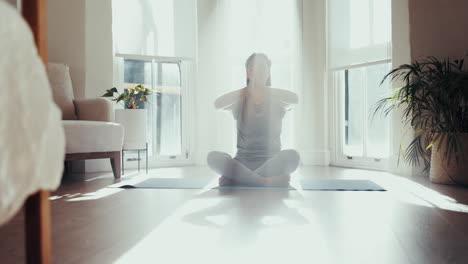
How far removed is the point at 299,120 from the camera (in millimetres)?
4402

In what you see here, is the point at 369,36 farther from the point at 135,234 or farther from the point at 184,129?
the point at 135,234

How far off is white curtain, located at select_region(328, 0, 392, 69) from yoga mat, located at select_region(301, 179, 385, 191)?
4.97 ft

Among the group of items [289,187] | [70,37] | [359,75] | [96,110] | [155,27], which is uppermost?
[155,27]

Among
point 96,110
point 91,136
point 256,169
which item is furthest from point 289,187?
point 96,110

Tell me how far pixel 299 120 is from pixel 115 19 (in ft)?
7.42

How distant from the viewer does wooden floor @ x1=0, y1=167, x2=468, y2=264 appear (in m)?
1.14

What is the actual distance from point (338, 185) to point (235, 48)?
7.41 ft

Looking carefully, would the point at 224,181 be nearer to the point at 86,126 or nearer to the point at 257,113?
the point at 257,113

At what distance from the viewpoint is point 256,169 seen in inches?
107

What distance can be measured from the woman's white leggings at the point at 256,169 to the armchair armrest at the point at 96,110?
108 centimetres

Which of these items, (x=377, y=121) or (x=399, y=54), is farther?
(x=377, y=121)

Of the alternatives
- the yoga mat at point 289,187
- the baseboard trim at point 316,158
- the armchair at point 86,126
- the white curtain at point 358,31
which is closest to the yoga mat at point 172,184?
the yoga mat at point 289,187

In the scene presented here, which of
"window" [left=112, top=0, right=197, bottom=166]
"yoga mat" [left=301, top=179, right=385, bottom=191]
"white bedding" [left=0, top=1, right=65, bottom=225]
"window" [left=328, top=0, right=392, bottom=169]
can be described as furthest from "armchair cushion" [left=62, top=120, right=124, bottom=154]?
"white bedding" [left=0, top=1, right=65, bottom=225]

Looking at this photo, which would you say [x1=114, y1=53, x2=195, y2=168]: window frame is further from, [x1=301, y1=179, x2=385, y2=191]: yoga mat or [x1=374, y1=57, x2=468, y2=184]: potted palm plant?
[x1=374, y1=57, x2=468, y2=184]: potted palm plant
